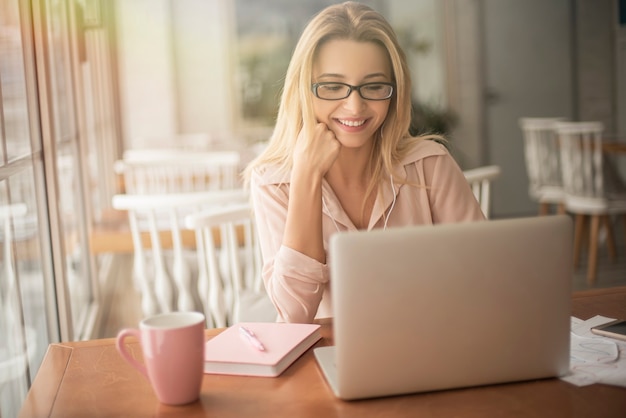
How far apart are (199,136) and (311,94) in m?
5.06

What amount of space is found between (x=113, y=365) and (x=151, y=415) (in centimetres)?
22

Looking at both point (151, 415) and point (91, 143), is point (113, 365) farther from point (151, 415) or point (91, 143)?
point (91, 143)

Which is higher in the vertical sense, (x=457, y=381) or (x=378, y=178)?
(x=378, y=178)

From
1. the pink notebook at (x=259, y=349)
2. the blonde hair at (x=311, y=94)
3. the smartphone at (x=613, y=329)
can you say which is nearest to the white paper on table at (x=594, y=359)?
the smartphone at (x=613, y=329)

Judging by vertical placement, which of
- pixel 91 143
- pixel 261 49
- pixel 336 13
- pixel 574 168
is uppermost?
pixel 261 49

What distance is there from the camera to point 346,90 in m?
1.49

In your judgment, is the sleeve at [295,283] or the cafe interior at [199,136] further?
the cafe interior at [199,136]

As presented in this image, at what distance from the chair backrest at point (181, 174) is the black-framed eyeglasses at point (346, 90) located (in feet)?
7.78

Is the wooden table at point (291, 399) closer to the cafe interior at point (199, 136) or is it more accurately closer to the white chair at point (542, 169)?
the cafe interior at point (199, 136)

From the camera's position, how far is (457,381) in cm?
90

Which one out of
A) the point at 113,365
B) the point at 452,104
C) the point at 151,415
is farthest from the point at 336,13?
the point at 452,104

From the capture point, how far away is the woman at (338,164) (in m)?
1.42

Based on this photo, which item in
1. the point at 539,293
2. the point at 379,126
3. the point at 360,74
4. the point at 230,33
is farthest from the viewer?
the point at 230,33

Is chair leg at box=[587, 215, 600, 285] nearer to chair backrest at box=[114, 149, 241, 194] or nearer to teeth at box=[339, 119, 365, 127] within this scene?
chair backrest at box=[114, 149, 241, 194]
